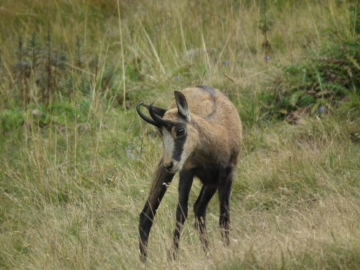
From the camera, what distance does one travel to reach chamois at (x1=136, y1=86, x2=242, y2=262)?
7.04m

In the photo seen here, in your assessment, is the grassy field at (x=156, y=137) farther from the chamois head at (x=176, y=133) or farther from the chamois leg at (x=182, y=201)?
→ the chamois head at (x=176, y=133)

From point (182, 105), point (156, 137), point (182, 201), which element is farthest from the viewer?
point (156, 137)

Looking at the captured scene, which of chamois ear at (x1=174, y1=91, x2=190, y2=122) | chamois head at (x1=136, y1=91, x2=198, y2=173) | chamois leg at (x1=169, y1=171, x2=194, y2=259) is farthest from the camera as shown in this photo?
chamois leg at (x1=169, y1=171, x2=194, y2=259)

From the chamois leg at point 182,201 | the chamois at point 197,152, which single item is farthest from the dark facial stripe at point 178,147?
the chamois leg at point 182,201

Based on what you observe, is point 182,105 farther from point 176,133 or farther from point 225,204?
point 225,204

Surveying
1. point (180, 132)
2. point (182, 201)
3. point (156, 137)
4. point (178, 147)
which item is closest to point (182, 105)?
point (180, 132)

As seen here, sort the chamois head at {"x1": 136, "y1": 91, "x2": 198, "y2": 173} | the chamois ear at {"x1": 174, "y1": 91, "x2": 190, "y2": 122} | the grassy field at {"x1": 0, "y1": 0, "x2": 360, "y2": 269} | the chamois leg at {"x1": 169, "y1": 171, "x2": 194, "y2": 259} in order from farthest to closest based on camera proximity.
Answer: the chamois leg at {"x1": 169, "y1": 171, "x2": 194, "y2": 259}, the grassy field at {"x1": 0, "y1": 0, "x2": 360, "y2": 269}, the chamois ear at {"x1": 174, "y1": 91, "x2": 190, "y2": 122}, the chamois head at {"x1": 136, "y1": 91, "x2": 198, "y2": 173}

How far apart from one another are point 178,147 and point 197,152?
1.29 feet

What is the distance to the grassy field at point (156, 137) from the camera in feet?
24.0

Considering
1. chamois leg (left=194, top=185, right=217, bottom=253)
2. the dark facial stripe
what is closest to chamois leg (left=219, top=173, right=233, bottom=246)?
chamois leg (left=194, top=185, right=217, bottom=253)

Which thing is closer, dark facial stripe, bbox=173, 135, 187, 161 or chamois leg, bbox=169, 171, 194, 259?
dark facial stripe, bbox=173, 135, 187, 161

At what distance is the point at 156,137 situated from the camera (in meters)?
10.7

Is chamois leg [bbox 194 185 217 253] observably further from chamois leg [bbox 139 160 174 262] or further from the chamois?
chamois leg [bbox 139 160 174 262]

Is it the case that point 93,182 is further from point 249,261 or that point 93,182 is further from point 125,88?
point 249,261
